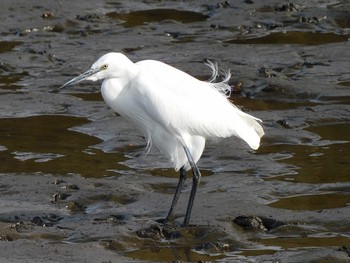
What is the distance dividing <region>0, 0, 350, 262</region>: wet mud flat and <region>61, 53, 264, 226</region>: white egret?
0.48m

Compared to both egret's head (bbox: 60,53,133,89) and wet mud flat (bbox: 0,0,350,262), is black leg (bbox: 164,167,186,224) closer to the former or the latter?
wet mud flat (bbox: 0,0,350,262)

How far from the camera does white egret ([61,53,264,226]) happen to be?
23.5ft

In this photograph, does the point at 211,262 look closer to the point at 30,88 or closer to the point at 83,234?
the point at 83,234

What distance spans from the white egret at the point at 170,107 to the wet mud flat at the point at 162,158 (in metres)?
0.48

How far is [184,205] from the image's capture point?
304 inches

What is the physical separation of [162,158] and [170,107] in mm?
1832

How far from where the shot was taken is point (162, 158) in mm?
9000

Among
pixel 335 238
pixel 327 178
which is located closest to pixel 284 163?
pixel 327 178

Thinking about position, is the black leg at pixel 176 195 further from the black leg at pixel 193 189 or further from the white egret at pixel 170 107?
the black leg at pixel 193 189

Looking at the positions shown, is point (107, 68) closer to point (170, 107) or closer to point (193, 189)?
point (170, 107)

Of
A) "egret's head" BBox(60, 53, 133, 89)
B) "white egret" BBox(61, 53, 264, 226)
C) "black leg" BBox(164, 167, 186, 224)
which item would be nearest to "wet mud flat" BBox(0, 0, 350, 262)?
"black leg" BBox(164, 167, 186, 224)

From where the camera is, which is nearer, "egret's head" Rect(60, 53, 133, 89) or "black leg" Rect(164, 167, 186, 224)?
"egret's head" Rect(60, 53, 133, 89)

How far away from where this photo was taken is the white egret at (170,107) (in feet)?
23.5

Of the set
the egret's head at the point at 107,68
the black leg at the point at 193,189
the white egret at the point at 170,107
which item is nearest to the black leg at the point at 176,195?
the white egret at the point at 170,107
